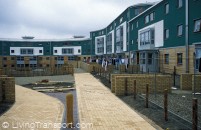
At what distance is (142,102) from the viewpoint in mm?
12531

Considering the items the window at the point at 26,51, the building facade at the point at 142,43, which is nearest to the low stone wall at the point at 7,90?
the building facade at the point at 142,43

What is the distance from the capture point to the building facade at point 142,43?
2520 centimetres

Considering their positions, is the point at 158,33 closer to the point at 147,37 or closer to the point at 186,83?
the point at 147,37

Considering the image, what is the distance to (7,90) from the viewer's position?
13.4 meters

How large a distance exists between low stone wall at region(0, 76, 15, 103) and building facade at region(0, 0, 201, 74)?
27.6 ft

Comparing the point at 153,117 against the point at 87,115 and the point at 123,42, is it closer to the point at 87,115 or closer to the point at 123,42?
the point at 87,115

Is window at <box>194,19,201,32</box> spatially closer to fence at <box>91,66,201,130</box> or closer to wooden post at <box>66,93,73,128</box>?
fence at <box>91,66,201,130</box>

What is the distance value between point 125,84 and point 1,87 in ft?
24.6

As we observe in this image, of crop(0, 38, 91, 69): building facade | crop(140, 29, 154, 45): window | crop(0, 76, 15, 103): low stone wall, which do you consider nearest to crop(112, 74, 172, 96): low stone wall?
crop(0, 76, 15, 103): low stone wall

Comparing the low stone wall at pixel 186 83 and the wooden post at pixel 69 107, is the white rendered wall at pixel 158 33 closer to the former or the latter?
the low stone wall at pixel 186 83

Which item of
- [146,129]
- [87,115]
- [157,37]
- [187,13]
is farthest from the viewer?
[157,37]

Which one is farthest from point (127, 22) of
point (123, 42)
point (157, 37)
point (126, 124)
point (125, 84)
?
point (126, 124)

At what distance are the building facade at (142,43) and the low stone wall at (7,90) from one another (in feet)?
27.6

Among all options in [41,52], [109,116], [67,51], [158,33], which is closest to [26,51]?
[41,52]
